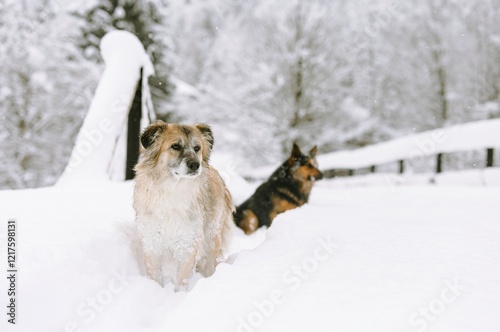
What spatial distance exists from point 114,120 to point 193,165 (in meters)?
3.47

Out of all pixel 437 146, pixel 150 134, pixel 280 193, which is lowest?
pixel 437 146

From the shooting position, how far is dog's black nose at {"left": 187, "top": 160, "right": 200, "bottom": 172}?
3.27m

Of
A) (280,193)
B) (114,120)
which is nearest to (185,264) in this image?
(280,193)

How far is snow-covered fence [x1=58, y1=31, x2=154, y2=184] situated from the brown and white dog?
2.65m

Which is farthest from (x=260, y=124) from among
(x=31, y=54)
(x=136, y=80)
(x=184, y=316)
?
(x=184, y=316)

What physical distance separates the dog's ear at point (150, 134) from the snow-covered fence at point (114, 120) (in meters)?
2.63

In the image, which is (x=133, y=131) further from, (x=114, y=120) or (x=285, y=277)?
(x=285, y=277)

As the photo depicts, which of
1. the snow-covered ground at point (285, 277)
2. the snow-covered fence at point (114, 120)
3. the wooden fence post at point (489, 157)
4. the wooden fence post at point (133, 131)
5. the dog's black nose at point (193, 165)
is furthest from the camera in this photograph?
the wooden fence post at point (489, 157)

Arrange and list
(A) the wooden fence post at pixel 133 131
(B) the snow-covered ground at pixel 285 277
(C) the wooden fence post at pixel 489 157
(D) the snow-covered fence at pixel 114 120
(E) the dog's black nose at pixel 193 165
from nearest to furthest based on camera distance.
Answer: (B) the snow-covered ground at pixel 285 277, (E) the dog's black nose at pixel 193 165, (D) the snow-covered fence at pixel 114 120, (A) the wooden fence post at pixel 133 131, (C) the wooden fence post at pixel 489 157

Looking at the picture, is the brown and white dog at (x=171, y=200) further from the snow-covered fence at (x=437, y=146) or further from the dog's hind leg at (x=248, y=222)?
the snow-covered fence at (x=437, y=146)

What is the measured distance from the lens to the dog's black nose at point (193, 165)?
3270 mm

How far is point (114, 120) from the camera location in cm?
624

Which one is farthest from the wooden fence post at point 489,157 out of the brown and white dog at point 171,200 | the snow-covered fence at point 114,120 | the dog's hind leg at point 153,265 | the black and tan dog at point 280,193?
the dog's hind leg at point 153,265

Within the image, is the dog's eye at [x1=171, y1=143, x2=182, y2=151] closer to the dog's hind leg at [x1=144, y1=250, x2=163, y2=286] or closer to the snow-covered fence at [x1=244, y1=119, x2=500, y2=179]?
the dog's hind leg at [x1=144, y1=250, x2=163, y2=286]
